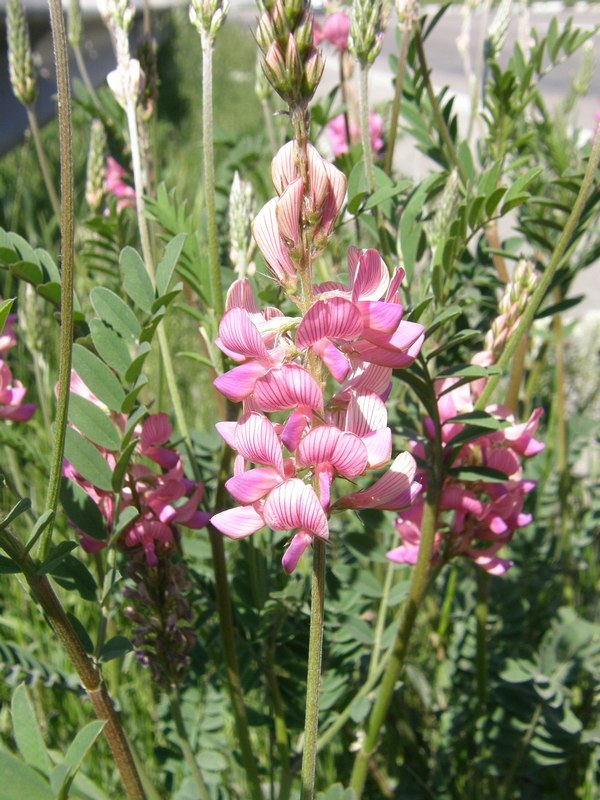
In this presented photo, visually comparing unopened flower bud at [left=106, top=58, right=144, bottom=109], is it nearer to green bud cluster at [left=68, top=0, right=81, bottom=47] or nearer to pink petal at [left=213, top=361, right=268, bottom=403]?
pink petal at [left=213, top=361, right=268, bottom=403]

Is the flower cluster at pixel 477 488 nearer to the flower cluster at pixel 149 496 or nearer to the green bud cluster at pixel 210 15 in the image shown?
the flower cluster at pixel 149 496

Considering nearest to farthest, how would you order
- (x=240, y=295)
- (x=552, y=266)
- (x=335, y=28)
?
(x=240, y=295) → (x=552, y=266) → (x=335, y=28)

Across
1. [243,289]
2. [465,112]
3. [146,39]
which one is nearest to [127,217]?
[146,39]

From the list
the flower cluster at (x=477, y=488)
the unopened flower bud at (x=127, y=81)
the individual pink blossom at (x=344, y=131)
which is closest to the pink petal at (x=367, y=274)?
the flower cluster at (x=477, y=488)

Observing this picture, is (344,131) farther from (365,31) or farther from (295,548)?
(295,548)

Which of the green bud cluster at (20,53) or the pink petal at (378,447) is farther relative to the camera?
the green bud cluster at (20,53)

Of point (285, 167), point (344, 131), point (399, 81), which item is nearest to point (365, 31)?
point (399, 81)
